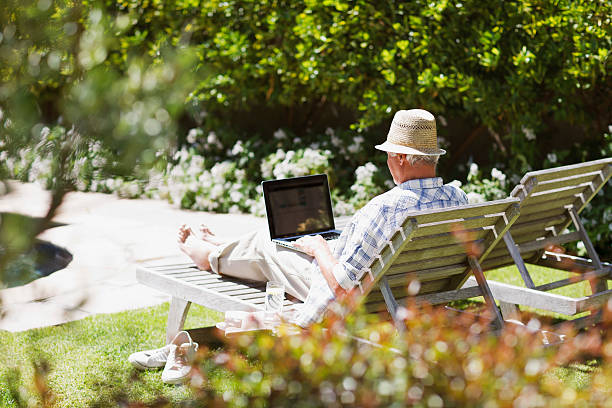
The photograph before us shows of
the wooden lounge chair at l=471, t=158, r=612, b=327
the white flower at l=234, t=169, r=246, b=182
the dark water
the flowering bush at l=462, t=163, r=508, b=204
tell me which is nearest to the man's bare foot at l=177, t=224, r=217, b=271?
the wooden lounge chair at l=471, t=158, r=612, b=327

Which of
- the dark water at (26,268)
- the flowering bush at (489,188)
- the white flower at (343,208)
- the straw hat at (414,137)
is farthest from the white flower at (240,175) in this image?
the dark water at (26,268)

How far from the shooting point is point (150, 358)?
4176 millimetres

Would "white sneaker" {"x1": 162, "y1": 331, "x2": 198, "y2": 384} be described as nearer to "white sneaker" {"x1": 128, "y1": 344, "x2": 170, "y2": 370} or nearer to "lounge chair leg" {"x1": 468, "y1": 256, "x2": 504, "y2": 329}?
"white sneaker" {"x1": 128, "y1": 344, "x2": 170, "y2": 370}

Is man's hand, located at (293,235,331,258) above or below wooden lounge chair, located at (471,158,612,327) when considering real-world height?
above

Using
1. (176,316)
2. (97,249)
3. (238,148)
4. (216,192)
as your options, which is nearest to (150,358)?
(176,316)

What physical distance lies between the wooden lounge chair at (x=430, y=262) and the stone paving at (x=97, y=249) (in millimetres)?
623

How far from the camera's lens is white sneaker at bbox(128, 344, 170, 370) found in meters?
4.17

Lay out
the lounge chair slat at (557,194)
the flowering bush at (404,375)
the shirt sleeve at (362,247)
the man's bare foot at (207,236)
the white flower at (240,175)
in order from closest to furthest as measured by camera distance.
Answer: the flowering bush at (404,375)
the shirt sleeve at (362,247)
the lounge chair slat at (557,194)
the man's bare foot at (207,236)
the white flower at (240,175)

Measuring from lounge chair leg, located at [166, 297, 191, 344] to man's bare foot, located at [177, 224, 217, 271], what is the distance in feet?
0.98

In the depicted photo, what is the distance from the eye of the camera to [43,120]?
4.97ft

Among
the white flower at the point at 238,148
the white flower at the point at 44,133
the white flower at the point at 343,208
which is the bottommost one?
the white flower at the point at 343,208

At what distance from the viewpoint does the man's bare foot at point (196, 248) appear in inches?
178

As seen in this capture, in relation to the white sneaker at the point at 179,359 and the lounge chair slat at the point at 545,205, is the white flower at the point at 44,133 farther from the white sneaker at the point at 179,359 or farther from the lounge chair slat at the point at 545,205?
the lounge chair slat at the point at 545,205

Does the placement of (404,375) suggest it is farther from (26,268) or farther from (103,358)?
(103,358)
